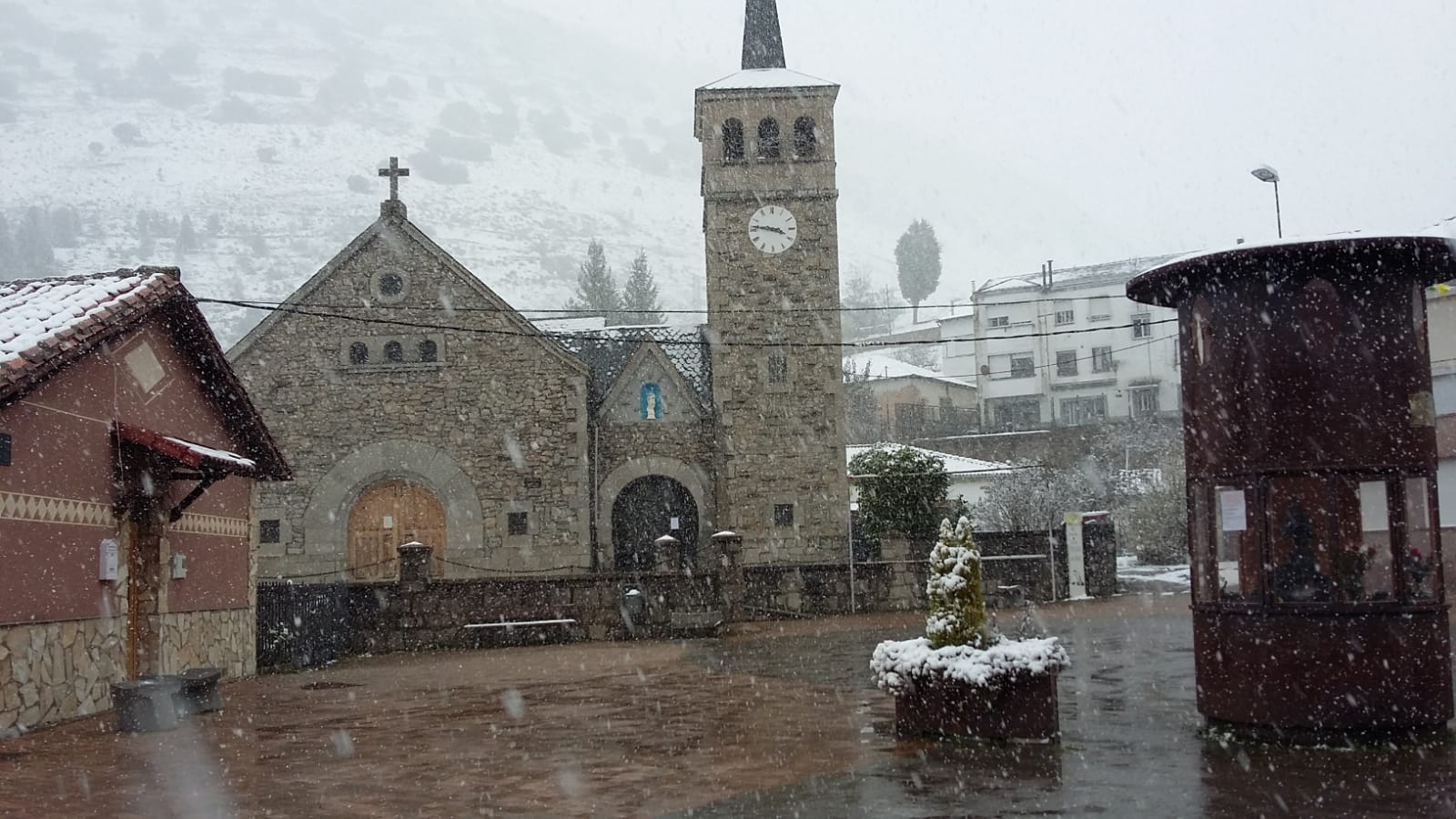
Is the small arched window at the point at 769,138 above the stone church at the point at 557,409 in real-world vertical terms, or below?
above

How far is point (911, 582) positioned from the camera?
26.3 m

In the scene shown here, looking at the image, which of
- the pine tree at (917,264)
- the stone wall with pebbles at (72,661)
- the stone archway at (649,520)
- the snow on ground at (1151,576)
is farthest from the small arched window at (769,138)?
the pine tree at (917,264)

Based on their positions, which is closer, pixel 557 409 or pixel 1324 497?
pixel 1324 497

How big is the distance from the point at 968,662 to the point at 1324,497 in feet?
8.33

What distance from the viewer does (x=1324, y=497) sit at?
8742 mm

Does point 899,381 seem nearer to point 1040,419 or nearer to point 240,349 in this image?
point 1040,419

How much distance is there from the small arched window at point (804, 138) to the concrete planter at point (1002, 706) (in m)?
22.5

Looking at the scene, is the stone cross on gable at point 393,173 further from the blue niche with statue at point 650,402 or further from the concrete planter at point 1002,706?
the concrete planter at point 1002,706

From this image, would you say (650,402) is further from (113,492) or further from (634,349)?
(113,492)

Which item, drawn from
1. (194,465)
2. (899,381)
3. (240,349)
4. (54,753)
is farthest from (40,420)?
(899,381)

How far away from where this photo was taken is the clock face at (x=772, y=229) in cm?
3023

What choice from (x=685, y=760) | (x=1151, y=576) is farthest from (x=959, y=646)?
(x=1151, y=576)

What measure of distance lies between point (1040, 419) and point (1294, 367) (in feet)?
182

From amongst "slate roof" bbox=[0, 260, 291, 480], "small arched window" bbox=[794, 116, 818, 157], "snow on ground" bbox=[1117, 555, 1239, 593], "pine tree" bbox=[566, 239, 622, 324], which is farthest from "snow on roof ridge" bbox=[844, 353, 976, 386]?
"slate roof" bbox=[0, 260, 291, 480]
